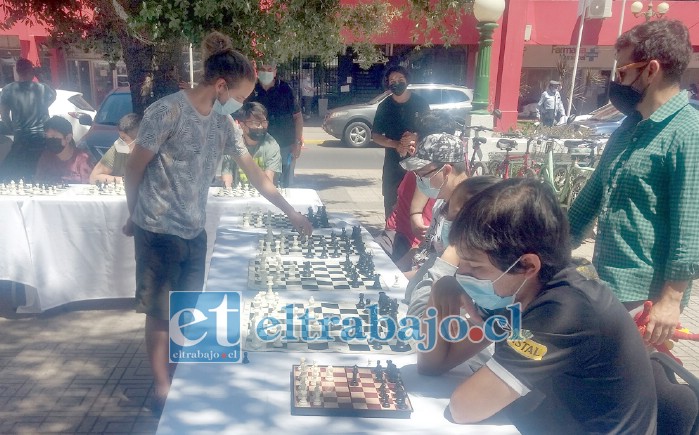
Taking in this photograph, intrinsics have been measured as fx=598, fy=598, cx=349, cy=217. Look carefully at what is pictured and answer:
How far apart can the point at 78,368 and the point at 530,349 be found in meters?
3.08

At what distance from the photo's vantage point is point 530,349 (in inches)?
59.7

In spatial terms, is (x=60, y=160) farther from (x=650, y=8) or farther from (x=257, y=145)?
(x=650, y=8)

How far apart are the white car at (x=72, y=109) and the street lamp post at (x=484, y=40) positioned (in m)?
6.35

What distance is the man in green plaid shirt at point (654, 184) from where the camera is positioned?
7.30ft

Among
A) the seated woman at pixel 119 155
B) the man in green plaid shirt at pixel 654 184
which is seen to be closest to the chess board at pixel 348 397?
the man in green plaid shirt at pixel 654 184

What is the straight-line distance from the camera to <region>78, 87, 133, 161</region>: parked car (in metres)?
7.31

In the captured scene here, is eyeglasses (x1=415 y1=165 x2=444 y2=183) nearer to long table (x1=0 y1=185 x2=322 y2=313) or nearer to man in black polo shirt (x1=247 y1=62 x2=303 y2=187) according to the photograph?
long table (x1=0 y1=185 x2=322 y2=313)

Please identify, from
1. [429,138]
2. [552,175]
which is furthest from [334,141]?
[429,138]

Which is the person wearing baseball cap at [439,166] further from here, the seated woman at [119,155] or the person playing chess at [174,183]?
the seated woman at [119,155]

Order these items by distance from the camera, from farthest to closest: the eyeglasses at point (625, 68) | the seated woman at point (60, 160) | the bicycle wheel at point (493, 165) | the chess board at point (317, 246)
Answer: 1. the bicycle wheel at point (493, 165)
2. the seated woman at point (60, 160)
3. the chess board at point (317, 246)
4. the eyeglasses at point (625, 68)

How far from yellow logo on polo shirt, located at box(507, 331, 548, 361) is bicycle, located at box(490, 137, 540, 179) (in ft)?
19.1

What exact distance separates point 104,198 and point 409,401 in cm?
331

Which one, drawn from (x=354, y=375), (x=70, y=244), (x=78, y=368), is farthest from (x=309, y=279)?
(x=70, y=244)

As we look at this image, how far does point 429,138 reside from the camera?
3191mm
